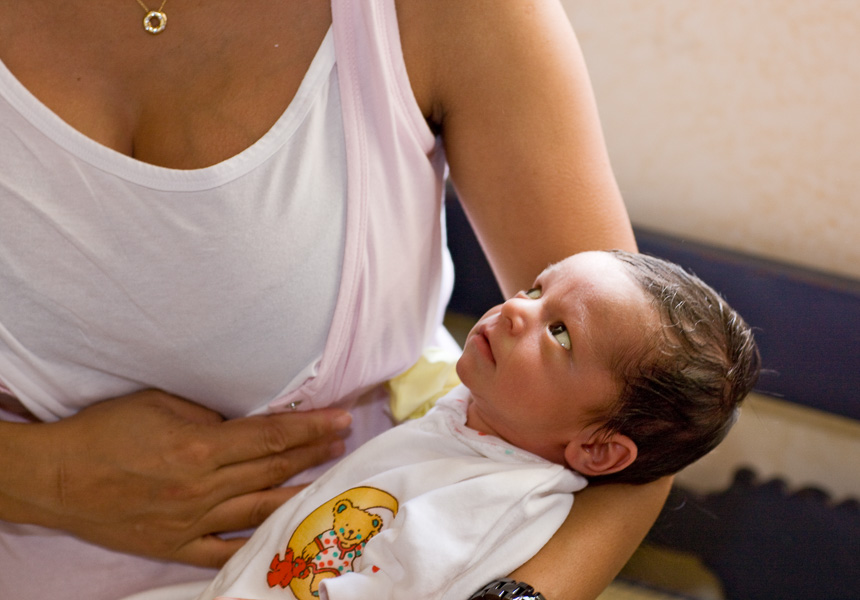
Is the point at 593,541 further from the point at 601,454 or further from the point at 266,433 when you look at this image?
the point at 266,433

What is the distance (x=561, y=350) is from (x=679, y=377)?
0.42ft

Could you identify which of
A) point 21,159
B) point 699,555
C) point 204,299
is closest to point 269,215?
point 204,299

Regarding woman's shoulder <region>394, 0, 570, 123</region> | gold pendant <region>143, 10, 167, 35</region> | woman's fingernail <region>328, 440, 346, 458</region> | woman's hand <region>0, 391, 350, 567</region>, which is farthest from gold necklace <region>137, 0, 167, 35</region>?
woman's fingernail <region>328, 440, 346, 458</region>

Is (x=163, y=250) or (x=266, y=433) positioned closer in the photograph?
(x=163, y=250)

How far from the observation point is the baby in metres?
0.84

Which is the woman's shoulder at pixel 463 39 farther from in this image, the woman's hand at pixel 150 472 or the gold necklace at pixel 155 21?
the woman's hand at pixel 150 472

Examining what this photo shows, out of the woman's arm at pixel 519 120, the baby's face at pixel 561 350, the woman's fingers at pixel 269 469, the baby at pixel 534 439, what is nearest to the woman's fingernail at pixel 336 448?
the woman's fingers at pixel 269 469

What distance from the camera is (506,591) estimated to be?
797mm

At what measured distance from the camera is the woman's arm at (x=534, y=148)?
894 millimetres

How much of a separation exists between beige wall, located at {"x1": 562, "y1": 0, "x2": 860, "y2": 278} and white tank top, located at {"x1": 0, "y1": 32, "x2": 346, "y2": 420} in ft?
3.33

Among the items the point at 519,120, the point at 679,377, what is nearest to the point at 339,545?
the point at 679,377

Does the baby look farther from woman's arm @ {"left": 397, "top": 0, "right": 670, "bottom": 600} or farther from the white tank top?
the white tank top

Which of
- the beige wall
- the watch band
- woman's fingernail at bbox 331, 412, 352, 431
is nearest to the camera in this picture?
the watch band

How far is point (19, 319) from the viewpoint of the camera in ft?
2.84
